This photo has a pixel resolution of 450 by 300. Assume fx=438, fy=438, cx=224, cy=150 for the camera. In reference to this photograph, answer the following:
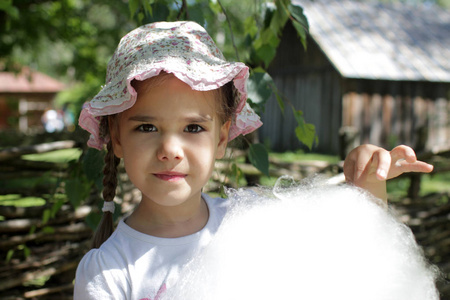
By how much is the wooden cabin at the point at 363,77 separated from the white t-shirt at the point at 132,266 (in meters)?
9.53

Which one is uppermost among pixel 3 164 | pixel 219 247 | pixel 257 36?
pixel 257 36

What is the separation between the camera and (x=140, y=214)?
139 centimetres

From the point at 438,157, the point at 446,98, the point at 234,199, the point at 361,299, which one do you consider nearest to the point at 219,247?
the point at 234,199

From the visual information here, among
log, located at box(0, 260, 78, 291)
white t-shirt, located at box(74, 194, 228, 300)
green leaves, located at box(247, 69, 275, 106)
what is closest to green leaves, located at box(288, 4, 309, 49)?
green leaves, located at box(247, 69, 275, 106)

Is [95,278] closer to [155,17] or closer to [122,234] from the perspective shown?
[122,234]

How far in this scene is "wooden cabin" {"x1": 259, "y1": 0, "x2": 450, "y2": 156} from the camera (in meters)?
11.0

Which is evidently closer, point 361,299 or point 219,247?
point 361,299

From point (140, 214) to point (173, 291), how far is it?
378 millimetres

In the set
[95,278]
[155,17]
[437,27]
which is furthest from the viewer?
[437,27]

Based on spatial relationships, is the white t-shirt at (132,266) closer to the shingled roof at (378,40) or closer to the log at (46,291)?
the log at (46,291)

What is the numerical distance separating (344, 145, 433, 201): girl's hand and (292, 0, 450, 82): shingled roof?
946cm

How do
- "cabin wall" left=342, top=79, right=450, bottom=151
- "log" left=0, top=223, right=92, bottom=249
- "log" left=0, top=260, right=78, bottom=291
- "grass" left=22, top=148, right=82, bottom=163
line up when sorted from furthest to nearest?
"cabin wall" left=342, top=79, right=450, bottom=151 → "log" left=0, top=223, right=92, bottom=249 → "log" left=0, top=260, right=78, bottom=291 → "grass" left=22, top=148, right=82, bottom=163

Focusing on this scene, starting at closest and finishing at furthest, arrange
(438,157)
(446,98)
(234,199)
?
(234,199) → (438,157) → (446,98)

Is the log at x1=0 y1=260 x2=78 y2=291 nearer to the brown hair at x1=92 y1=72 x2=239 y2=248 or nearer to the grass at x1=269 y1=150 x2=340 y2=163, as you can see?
the brown hair at x1=92 y1=72 x2=239 y2=248
